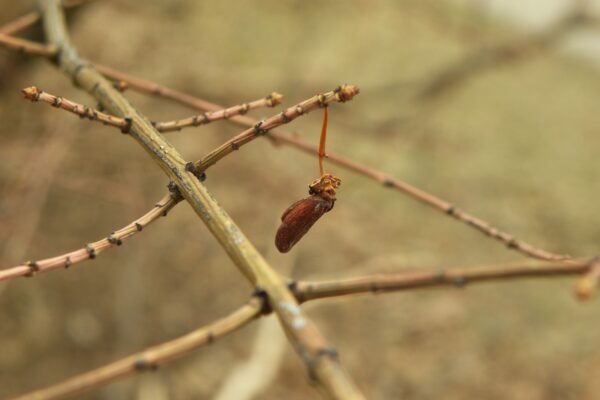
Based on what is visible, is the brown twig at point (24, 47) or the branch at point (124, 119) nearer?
the branch at point (124, 119)

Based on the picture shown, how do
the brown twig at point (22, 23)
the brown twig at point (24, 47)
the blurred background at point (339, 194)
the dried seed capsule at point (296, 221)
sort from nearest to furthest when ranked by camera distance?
1. the dried seed capsule at point (296, 221)
2. the brown twig at point (24, 47)
3. the brown twig at point (22, 23)
4. the blurred background at point (339, 194)

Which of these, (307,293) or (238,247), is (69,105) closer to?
(238,247)

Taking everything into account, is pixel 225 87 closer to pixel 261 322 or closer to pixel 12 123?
pixel 12 123

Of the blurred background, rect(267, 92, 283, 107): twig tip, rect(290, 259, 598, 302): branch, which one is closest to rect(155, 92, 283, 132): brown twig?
rect(267, 92, 283, 107): twig tip

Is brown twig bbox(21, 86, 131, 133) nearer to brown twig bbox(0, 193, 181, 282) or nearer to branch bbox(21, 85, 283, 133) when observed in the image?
branch bbox(21, 85, 283, 133)

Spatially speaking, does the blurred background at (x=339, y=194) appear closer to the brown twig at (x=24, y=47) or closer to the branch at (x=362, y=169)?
the brown twig at (x=24, y=47)

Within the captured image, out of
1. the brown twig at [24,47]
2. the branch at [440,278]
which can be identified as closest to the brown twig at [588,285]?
the branch at [440,278]

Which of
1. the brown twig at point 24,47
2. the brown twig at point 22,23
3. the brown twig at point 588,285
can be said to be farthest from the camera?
the brown twig at point 22,23
